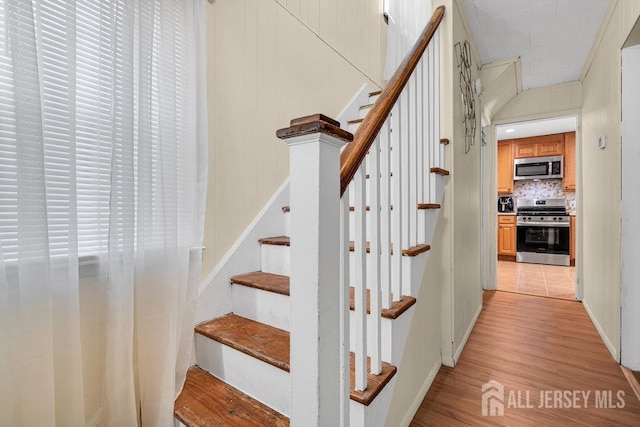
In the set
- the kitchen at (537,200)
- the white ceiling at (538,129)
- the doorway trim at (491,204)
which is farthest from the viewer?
the kitchen at (537,200)

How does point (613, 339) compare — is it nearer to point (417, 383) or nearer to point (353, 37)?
point (417, 383)

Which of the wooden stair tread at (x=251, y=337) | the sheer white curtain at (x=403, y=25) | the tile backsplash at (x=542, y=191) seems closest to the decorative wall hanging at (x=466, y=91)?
the sheer white curtain at (x=403, y=25)

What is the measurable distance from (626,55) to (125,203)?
303cm

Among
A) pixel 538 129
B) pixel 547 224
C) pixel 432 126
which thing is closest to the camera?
pixel 432 126

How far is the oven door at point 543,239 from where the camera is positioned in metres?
5.17

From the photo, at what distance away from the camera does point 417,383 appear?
164 centimetres

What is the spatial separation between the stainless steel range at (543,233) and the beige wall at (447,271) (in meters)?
3.84

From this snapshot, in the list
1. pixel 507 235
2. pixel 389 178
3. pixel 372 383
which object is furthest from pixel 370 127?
pixel 507 235

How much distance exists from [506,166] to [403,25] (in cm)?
464

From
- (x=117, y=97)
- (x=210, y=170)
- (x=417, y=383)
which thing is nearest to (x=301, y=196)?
(x=117, y=97)

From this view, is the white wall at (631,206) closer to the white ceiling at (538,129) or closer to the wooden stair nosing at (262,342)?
the wooden stair nosing at (262,342)

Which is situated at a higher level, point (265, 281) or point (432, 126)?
point (432, 126)

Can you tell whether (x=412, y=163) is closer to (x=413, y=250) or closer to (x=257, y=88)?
(x=413, y=250)

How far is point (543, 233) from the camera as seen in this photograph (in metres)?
5.36
